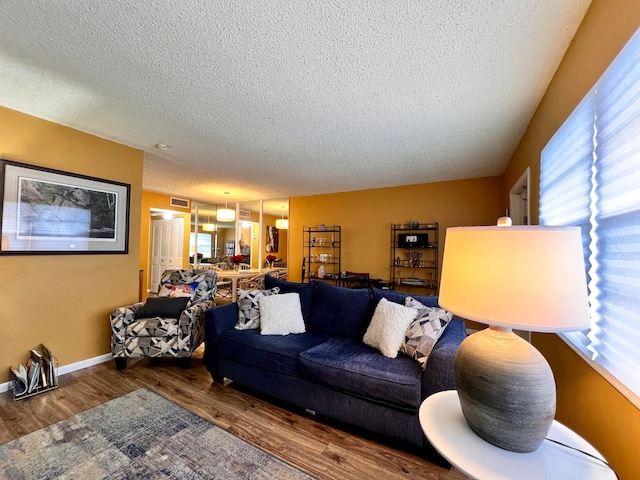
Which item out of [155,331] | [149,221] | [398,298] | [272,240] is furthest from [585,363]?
[149,221]

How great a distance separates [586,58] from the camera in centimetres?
135

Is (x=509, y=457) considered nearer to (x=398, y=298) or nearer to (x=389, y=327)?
(x=389, y=327)

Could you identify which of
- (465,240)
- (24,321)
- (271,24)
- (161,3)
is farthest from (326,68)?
(24,321)

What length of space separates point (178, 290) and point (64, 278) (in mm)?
1057

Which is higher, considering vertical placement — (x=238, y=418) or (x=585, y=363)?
(x=585, y=363)

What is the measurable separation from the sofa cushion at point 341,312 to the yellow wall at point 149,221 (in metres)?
4.46

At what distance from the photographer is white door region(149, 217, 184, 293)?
21.6 ft

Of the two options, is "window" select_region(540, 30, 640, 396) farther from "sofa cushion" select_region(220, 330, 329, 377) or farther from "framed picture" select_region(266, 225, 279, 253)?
"framed picture" select_region(266, 225, 279, 253)

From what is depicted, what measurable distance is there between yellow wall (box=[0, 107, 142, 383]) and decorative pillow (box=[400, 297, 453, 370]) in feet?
10.4

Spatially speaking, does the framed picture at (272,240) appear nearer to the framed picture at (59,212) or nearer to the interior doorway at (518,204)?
the framed picture at (59,212)

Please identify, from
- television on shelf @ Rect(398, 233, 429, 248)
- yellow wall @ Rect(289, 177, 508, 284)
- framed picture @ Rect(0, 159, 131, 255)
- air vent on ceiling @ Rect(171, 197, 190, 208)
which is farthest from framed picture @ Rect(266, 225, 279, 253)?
framed picture @ Rect(0, 159, 131, 255)

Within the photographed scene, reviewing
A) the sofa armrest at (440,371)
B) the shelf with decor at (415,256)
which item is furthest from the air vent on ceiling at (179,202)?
the sofa armrest at (440,371)

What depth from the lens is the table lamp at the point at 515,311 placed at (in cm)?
81

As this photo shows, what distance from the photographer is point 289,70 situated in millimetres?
1824
